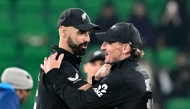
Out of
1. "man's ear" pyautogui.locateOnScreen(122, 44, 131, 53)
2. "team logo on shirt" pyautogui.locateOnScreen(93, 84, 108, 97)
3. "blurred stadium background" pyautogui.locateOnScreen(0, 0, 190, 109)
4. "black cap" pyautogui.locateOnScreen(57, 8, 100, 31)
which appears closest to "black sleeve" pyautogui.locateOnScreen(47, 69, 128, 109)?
"team logo on shirt" pyautogui.locateOnScreen(93, 84, 108, 97)

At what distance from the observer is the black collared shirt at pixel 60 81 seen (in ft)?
14.6

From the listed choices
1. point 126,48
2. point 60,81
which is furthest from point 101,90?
point 126,48

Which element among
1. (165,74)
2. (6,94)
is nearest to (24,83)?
(6,94)

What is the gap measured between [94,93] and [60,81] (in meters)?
0.29

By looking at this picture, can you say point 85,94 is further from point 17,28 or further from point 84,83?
point 17,28

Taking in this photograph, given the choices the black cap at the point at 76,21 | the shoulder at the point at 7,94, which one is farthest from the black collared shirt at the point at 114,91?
the shoulder at the point at 7,94

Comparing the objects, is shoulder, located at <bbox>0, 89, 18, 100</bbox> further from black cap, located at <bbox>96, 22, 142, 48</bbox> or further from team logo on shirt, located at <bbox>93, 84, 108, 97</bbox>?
black cap, located at <bbox>96, 22, 142, 48</bbox>

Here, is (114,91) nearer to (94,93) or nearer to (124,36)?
(94,93)

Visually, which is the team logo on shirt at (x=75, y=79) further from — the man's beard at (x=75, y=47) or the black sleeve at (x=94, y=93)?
the man's beard at (x=75, y=47)

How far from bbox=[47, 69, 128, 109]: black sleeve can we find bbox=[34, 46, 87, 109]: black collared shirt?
2.0 inches

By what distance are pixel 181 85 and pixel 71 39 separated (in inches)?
171

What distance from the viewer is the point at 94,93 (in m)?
4.41

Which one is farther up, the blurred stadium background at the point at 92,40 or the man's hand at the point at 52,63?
the man's hand at the point at 52,63

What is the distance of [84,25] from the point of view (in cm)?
465
